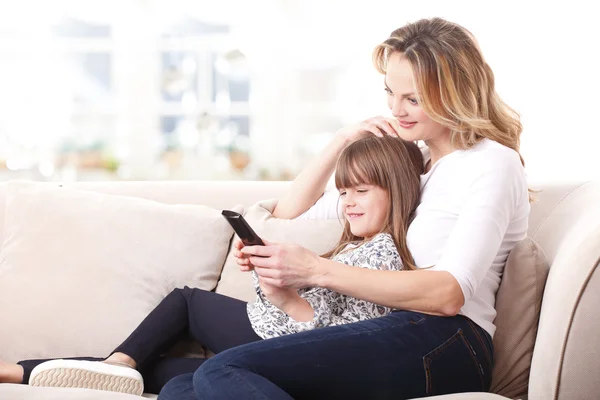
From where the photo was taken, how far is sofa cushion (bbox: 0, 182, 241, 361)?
1.92 metres

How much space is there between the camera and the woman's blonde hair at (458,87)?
1710 mm

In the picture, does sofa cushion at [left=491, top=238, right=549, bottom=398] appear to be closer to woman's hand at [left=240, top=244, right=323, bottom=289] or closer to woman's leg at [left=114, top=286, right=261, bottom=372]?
woman's hand at [left=240, top=244, right=323, bottom=289]

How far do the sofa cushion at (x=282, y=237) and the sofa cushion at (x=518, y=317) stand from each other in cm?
51

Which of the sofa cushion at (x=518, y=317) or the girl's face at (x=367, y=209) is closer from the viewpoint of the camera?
the sofa cushion at (x=518, y=317)

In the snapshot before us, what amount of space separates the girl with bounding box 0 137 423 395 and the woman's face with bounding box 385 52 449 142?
0.08m

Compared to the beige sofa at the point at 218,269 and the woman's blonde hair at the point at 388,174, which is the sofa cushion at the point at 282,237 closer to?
the beige sofa at the point at 218,269

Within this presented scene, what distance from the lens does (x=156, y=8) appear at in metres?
4.76

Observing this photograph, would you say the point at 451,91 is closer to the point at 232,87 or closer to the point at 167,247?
the point at 167,247

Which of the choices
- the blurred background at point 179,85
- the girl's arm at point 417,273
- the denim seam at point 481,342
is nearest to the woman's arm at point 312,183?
the girl's arm at point 417,273

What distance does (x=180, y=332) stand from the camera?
6.20ft

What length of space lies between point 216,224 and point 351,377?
79 cm

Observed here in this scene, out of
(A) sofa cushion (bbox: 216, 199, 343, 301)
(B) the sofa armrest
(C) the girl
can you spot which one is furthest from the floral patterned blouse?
(B) the sofa armrest

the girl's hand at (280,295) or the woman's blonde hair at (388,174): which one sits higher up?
the woman's blonde hair at (388,174)

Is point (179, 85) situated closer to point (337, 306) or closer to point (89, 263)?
point (89, 263)
